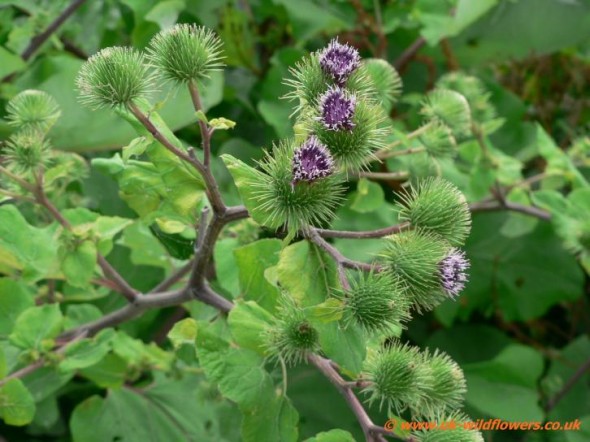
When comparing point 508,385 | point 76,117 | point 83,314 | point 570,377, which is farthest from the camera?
point 570,377

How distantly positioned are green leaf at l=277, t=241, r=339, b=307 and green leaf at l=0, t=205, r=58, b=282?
0.35 metres

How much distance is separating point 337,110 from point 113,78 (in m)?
0.19

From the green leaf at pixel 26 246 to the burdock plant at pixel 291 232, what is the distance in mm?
38

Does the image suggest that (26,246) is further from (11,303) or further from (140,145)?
(140,145)

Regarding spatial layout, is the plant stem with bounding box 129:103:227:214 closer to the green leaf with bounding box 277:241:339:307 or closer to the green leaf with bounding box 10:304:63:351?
the green leaf with bounding box 277:241:339:307

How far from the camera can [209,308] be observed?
2.91 ft

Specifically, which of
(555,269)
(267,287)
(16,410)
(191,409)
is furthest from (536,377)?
(16,410)

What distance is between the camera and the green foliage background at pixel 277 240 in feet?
2.80

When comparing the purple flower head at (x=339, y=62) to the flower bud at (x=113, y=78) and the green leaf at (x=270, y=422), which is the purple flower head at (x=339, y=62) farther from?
the green leaf at (x=270, y=422)

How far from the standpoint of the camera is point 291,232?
1.94ft

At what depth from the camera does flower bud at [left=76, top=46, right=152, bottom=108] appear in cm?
61

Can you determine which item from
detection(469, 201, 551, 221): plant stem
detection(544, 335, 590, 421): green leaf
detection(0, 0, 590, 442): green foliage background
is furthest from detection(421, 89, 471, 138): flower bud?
detection(544, 335, 590, 421): green leaf

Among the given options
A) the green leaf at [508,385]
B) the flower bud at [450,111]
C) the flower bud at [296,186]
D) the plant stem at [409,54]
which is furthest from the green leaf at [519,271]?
the flower bud at [296,186]

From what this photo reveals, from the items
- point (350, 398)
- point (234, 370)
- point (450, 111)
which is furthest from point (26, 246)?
point (450, 111)
